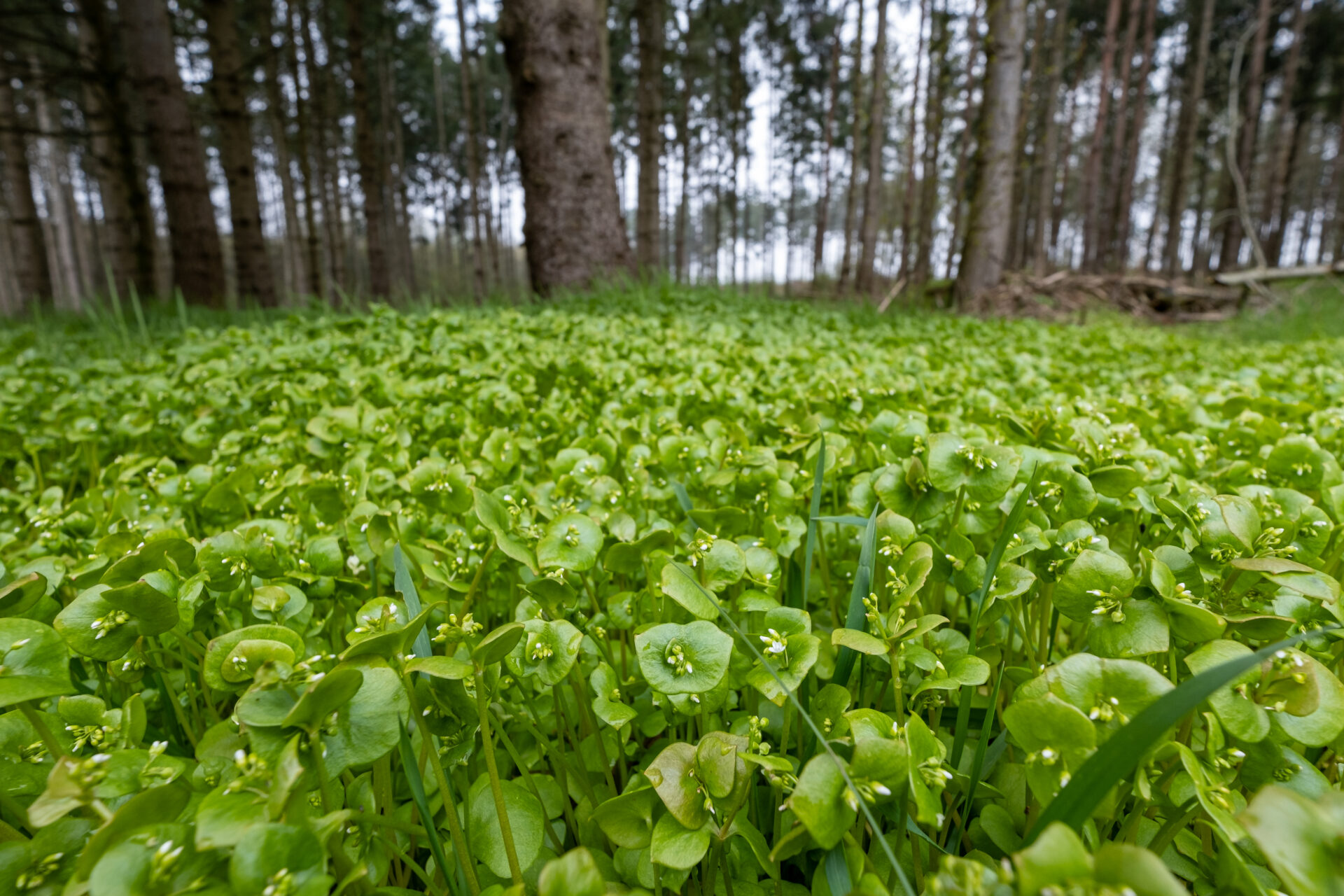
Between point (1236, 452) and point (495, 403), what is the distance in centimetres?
213

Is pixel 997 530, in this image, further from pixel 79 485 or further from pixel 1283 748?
pixel 79 485

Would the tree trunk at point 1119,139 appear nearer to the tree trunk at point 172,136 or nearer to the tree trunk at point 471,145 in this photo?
the tree trunk at point 471,145

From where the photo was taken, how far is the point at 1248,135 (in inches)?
601

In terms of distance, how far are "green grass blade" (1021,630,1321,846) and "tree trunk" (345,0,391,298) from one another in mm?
11315

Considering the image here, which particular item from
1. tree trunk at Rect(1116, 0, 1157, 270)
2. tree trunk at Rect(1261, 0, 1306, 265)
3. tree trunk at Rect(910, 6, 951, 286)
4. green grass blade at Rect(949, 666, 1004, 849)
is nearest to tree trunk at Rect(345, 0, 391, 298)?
tree trunk at Rect(910, 6, 951, 286)

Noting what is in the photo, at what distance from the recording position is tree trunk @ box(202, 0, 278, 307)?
6.95m

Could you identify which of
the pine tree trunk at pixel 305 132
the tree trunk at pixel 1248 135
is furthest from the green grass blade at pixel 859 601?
the tree trunk at pixel 1248 135

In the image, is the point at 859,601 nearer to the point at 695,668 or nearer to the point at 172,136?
the point at 695,668

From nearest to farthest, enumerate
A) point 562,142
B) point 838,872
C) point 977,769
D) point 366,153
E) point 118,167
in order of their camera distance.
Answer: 1. point 838,872
2. point 977,769
3. point 562,142
4. point 118,167
5. point 366,153

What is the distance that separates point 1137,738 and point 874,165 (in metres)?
11.8

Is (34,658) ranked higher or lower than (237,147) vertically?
lower

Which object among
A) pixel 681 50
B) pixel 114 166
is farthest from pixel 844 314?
pixel 681 50

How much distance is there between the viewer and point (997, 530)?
4.16 ft

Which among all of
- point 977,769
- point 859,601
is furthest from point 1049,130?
point 977,769
